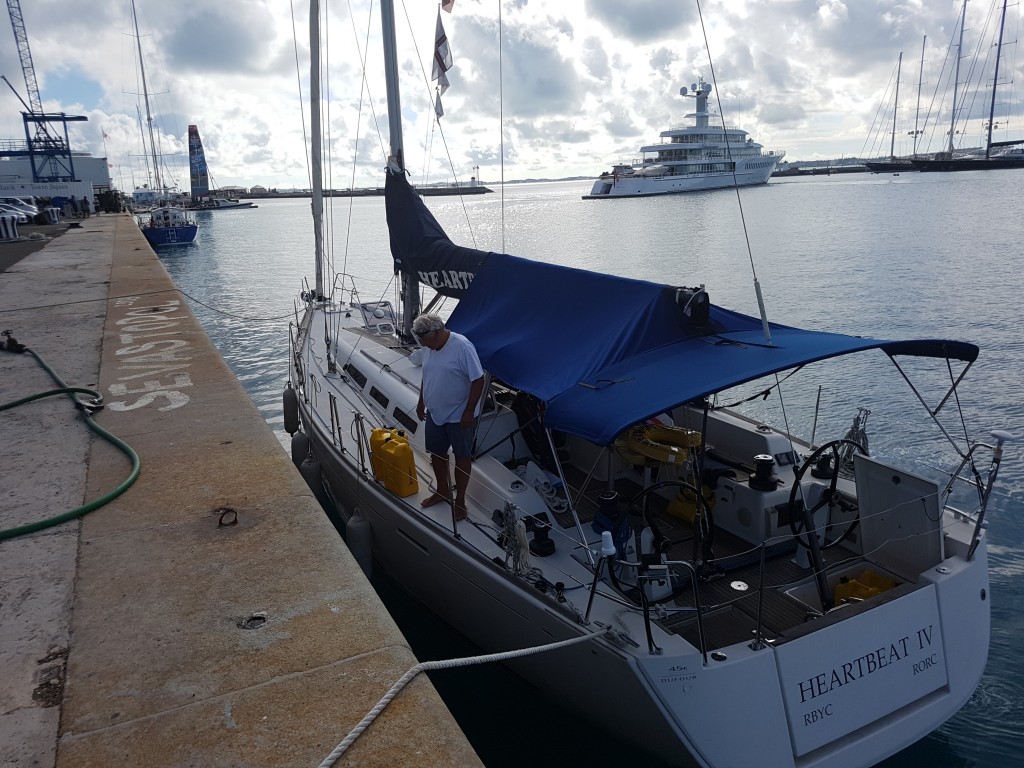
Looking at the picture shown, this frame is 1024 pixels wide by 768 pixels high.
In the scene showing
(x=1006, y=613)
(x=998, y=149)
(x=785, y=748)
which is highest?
(x=998, y=149)

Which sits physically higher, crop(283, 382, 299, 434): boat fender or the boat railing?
the boat railing

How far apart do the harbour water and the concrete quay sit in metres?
2.03

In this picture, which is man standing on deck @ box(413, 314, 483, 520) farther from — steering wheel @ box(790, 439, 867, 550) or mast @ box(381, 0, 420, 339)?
mast @ box(381, 0, 420, 339)

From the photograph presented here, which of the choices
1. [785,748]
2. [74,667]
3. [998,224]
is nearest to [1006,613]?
[785,748]

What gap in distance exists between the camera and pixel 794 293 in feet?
72.8

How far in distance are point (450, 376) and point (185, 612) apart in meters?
2.36

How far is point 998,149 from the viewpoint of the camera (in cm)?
10962

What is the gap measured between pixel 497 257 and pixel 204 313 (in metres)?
20.0

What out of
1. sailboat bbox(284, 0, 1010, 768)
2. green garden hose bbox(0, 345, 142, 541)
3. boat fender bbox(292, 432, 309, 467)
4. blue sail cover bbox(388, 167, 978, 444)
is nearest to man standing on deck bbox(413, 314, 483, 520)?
sailboat bbox(284, 0, 1010, 768)

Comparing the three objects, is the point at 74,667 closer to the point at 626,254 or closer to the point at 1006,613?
the point at 1006,613

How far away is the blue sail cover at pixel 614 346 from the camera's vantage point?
406 cm

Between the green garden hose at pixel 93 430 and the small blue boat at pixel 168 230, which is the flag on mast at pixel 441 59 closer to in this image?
the green garden hose at pixel 93 430

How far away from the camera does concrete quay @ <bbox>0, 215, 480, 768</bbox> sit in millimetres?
2756

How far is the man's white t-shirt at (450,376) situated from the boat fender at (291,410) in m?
4.71
